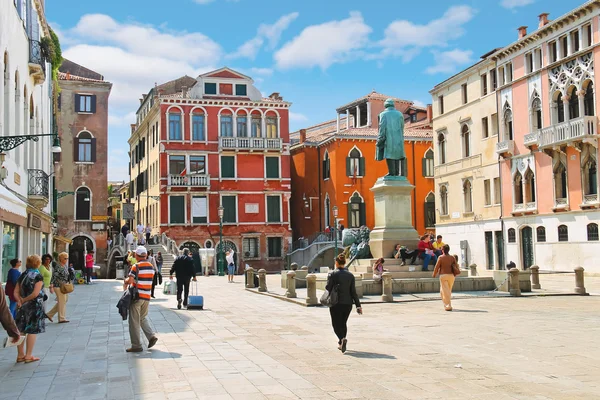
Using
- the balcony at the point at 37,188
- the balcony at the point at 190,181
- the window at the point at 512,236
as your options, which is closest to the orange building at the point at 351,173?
the balcony at the point at 190,181

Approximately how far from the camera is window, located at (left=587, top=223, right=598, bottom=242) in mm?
30250

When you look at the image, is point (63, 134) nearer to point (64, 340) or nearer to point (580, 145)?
point (580, 145)

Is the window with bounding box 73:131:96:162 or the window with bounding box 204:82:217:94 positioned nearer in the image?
the window with bounding box 73:131:96:162

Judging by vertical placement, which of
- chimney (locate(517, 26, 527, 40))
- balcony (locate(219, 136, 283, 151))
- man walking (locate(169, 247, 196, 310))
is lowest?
man walking (locate(169, 247, 196, 310))

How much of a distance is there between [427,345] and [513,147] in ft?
92.6

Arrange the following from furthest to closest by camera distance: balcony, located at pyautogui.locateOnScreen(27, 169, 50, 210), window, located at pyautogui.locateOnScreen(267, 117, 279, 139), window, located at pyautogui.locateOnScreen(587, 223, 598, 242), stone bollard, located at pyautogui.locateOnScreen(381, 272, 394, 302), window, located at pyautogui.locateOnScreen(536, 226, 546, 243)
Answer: window, located at pyautogui.locateOnScreen(267, 117, 279, 139) < window, located at pyautogui.locateOnScreen(536, 226, 546, 243) < window, located at pyautogui.locateOnScreen(587, 223, 598, 242) < balcony, located at pyautogui.locateOnScreen(27, 169, 50, 210) < stone bollard, located at pyautogui.locateOnScreen(381, 272, 394, 302)

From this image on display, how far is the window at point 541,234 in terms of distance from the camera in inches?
1340

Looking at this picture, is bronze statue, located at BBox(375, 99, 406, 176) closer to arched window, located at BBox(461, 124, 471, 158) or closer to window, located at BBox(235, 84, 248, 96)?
arched window, located at BBox(461, 124, 471, 158)

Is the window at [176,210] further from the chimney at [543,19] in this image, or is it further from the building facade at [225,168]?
the chimney at [543,19]

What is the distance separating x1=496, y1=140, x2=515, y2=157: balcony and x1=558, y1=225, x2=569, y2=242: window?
5684 millimetres

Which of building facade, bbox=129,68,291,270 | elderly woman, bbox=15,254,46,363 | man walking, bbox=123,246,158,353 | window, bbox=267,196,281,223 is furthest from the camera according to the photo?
window, bbox=267,196,281,223

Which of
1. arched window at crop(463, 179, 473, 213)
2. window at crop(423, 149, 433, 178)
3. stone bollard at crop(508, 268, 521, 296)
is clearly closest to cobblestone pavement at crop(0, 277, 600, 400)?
stone bollard at crop(508, 268, 521, 296)

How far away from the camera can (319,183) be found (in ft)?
163

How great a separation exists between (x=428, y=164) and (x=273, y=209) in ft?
39.5
